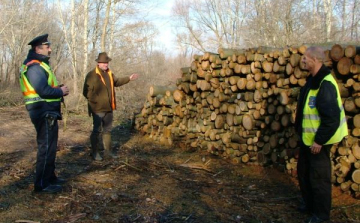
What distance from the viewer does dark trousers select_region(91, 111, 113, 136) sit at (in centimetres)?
Answer: 682

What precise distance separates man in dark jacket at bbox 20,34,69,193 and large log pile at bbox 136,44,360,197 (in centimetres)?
347

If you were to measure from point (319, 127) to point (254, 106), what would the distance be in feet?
9.13

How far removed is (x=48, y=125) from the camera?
4711mm

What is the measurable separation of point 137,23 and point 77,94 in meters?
7.00

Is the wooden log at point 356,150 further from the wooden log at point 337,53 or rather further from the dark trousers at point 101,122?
the dark trousers at point 101,122

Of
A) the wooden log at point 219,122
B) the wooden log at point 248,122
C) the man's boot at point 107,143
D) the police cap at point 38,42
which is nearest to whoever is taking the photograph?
the police cap at point 38,42

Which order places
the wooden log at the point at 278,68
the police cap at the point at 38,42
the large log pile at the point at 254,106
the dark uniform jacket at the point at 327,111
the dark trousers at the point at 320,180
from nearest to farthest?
the dark uniform jacket at the point at 327,111
the dark trousers at the point at 320,180
the police cap at the point at 38,42
the large log pile at the point at 254,106
the wooden log at the point at 278,68

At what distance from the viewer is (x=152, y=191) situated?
16.7 ft

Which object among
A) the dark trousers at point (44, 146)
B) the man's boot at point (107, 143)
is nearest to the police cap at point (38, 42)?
the dark trousers at point (44, 146)

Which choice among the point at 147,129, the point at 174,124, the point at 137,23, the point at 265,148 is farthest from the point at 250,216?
the point at 137,23

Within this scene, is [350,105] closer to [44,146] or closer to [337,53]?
[337,53]

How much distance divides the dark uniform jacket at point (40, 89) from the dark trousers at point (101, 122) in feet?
6.49

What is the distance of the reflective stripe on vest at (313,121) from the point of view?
3.87m

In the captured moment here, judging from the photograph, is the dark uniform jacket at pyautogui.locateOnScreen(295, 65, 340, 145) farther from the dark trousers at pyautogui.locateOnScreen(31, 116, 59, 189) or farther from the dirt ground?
the dark trousers at pyautogui.locateOnScreen(31, 116, 59, 189)
